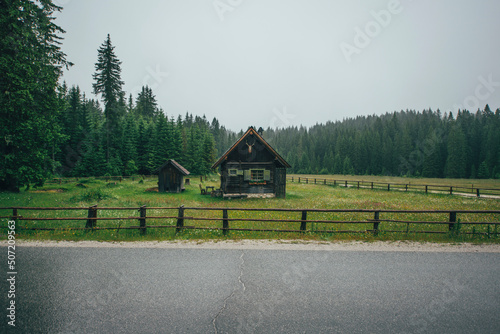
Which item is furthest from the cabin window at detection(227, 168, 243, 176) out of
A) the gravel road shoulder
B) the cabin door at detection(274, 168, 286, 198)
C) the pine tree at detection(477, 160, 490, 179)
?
the pine tree at detection(477, 160, 490, 179)

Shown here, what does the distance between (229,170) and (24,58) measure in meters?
20.3

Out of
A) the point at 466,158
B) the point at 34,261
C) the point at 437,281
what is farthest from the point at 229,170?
the point at 466,158

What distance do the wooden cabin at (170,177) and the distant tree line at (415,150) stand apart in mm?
77884

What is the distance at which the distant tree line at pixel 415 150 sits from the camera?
65.7 metres

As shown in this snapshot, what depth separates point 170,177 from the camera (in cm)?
2858

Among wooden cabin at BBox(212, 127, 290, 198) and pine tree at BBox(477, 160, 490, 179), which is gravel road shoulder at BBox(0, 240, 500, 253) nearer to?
wooden cabin at BBox(212, 127, 290, 198)

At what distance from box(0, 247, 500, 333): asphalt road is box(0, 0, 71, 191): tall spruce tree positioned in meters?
17.5

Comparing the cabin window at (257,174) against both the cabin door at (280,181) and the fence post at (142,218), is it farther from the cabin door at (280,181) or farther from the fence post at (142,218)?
the fence post at (142,218)

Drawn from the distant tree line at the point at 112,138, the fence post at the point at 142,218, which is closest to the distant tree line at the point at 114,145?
the distant tree line at the point at 112,138

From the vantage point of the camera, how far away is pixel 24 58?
1792 centimetres

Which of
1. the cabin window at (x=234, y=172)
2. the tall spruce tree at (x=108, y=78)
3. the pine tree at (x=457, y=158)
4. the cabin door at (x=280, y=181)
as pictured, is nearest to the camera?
the cabin window at (x=234, y=172)

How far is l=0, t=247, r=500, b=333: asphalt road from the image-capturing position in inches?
158

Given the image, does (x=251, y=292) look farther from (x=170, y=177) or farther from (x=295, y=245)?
(x=170, y=177)

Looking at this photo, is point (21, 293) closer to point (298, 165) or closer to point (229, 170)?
point (229, 170)
